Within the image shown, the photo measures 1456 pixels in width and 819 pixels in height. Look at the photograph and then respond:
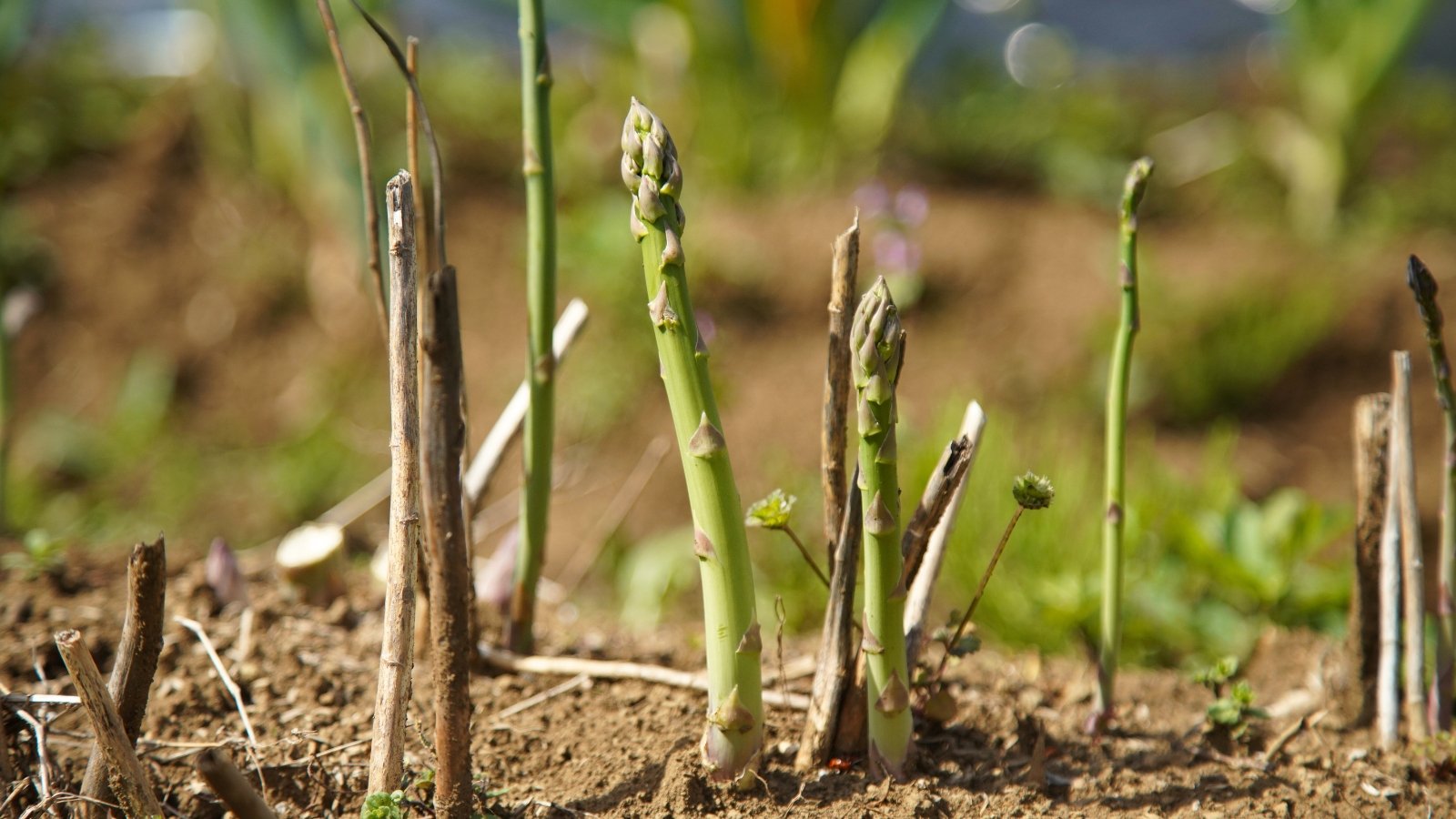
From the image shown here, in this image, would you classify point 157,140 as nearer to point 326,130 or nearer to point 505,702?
point 326,130

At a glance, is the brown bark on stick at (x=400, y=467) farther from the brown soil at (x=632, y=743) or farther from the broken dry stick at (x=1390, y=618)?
the broken dry stick at (x=1390, y=618)

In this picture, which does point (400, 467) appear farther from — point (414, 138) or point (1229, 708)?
point (1229, 708)

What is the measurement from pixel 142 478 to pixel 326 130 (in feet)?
3.50

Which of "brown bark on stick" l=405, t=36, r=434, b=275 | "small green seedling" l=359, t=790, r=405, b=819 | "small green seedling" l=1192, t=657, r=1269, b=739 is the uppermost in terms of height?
"brown bark on stick" l=405, t=36, r=434, b=275

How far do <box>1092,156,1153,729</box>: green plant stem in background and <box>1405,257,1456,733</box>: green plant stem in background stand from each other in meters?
0.27

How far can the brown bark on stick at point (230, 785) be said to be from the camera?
2.54 ft

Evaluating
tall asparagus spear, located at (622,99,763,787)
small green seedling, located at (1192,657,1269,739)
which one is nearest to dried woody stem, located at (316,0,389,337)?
tall asparagus spear, located at (622,99,763,787)

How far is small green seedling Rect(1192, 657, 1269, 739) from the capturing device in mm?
1175

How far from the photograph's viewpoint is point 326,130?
2.97 meters

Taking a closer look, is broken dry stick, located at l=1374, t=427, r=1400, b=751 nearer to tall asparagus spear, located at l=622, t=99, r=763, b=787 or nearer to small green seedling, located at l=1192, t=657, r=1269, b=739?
small green seedling, located at l=1192, t=657, r=1269, b=739

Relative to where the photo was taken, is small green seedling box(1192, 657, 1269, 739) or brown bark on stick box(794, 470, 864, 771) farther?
small green seedling box(1192, 657, 1269, 739)

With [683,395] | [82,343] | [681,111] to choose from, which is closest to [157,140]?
[82,343]

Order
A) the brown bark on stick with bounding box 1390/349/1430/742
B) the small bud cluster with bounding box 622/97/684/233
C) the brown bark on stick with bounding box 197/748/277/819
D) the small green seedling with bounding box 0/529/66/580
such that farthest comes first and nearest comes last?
the small green seedling with bounding box 0/529/66/580 → the brown bark on stick with bounding box 1390/349/1430/742 → the small bud cluster with bounding box 622/97/684/233 → the brown bark on stick with bounding box 197/748/277/819

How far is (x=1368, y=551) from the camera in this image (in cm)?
122
